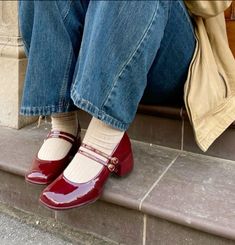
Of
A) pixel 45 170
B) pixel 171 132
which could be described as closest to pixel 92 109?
pixel 45 170

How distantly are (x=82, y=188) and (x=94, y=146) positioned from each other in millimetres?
109

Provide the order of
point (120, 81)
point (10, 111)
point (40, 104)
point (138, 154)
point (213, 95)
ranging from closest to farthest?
point (120, 81), point (40, 104), point (213, 95), point (138, 154), point (10, 111)

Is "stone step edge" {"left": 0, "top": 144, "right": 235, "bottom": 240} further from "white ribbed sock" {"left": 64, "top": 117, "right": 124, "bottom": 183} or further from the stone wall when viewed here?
the stone wall

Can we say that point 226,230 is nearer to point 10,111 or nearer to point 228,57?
point 228,57

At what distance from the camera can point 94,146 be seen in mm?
966

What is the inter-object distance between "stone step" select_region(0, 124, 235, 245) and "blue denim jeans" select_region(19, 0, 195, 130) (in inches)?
8.5

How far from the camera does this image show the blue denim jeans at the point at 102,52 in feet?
2.76

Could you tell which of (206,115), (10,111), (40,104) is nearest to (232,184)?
(206,115)

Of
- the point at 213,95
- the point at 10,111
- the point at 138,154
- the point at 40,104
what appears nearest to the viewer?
the point at 40,104

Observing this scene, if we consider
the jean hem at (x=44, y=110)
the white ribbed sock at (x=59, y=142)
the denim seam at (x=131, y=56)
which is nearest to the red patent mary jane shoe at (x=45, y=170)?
the white ribbed sock at (x=59, y=142)

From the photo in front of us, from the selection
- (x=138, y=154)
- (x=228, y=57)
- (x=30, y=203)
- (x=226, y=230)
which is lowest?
(x=30, y=203)

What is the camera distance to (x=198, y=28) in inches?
41.1

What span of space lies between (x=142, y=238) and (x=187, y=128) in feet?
1.42

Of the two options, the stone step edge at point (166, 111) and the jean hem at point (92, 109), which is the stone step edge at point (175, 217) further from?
the stone step edge at point (166, 111)
